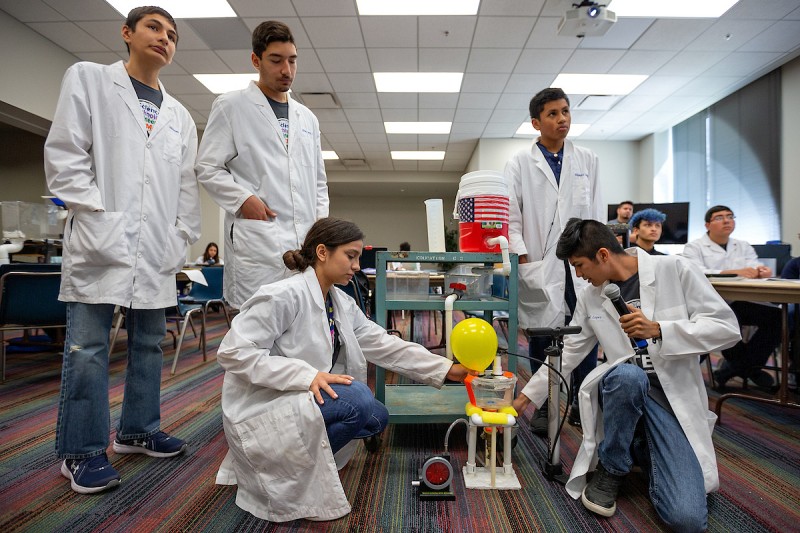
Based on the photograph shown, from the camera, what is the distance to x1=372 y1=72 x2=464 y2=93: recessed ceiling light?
16.2 feet

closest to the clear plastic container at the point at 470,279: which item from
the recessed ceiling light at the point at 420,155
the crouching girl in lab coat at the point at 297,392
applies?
the crouching girl in lab coat at the point at 297,392

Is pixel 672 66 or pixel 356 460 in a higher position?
pixel 672 66

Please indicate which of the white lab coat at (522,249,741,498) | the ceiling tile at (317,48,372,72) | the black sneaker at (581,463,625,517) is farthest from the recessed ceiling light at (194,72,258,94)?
the black sneaker at (581,463,625,517)

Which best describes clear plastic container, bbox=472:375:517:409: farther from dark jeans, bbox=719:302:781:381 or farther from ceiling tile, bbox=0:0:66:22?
ceiling tile, bbox=0:0:66:22

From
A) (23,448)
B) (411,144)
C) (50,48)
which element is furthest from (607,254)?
(411,144)

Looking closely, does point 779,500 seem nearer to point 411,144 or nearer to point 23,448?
point 23,448

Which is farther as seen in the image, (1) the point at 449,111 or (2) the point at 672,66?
(1) the point at 449,111

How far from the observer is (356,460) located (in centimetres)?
165

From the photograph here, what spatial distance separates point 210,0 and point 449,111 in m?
3.36

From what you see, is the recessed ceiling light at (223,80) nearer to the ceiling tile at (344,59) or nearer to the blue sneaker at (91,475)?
the ceiling tile at (344,59)

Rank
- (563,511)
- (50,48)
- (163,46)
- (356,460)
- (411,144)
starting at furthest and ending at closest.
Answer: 1. (411,144)
2. (50,48)
3. (356,460)
4. (163,46)
5. (563,511)

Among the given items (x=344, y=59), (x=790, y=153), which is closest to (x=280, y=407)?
(x=344, y=59)

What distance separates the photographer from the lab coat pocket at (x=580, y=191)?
1940 mm

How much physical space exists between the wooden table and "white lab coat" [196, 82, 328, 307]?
2.04 m
